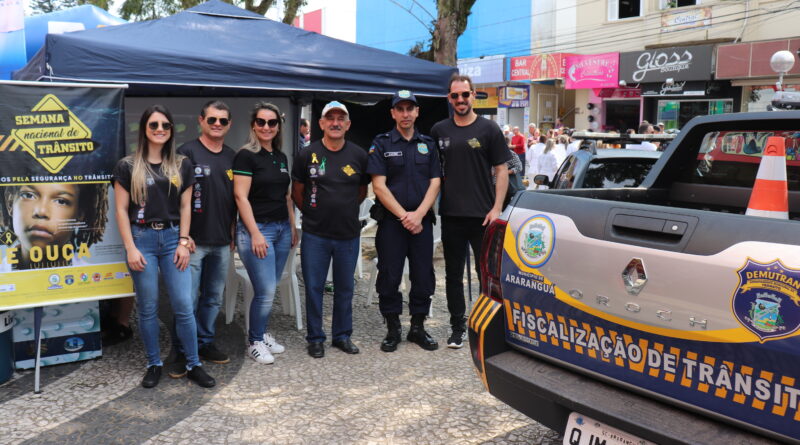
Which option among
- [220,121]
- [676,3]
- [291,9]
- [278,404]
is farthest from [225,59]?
[676,3]

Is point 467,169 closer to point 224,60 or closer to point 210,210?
point 210,210

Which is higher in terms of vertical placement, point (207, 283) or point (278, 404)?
point (207, 283)

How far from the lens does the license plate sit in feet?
7.48

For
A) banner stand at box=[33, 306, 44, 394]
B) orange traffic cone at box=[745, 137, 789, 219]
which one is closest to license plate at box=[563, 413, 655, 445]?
orange traffic cone at box=[745, 137, 789, 219]

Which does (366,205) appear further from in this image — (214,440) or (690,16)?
(690,16)

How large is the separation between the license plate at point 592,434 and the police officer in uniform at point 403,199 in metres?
2.41

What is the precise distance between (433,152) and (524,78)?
21818 mm

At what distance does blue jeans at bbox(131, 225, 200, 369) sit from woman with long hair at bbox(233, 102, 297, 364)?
502 millimetres

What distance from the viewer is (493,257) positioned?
290cm

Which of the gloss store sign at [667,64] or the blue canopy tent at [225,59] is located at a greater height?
the gloss store sign at [667,64]

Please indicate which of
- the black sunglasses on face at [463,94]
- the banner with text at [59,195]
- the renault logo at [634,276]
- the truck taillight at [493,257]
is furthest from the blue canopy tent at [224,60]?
the renault logo at [634,276]

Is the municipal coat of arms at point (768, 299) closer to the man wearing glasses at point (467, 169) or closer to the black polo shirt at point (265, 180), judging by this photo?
the man wearing glasses at point (467, 169)

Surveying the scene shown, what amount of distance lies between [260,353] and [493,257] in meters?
2.40

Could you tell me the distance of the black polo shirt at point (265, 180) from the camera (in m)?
4.50
